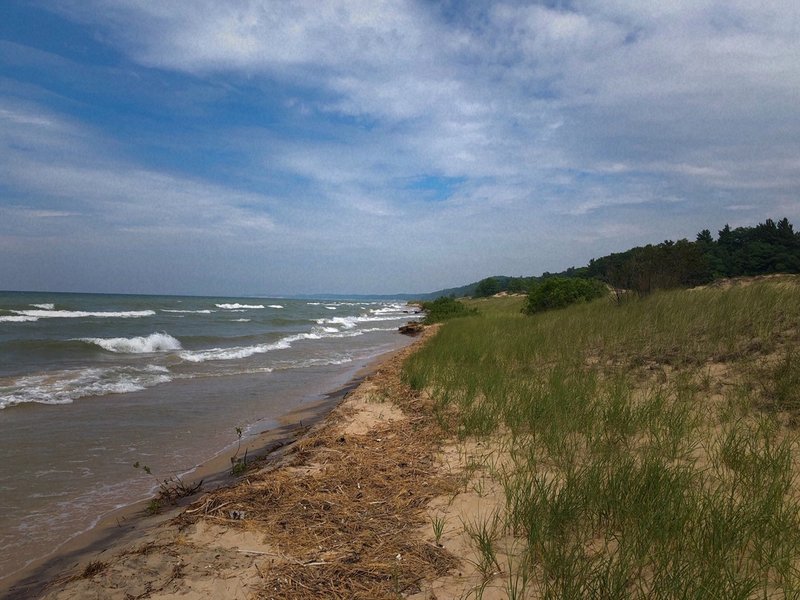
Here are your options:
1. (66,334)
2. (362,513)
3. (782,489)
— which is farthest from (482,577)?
(66,334)

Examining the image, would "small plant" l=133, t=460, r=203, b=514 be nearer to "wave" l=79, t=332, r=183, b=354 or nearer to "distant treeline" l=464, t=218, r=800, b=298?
"distant treeline" l=464, t=218, r=800, b=298

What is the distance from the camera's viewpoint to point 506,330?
14523mm

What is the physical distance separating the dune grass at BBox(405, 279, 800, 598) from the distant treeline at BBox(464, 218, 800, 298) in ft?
23.7

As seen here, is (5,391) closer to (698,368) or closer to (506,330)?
(506,330)

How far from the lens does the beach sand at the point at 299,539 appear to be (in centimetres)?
282

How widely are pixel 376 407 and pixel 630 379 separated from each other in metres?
4.04

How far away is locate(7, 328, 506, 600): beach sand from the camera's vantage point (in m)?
2.82

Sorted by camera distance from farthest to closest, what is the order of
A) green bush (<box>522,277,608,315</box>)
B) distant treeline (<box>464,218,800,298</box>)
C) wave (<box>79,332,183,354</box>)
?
green bush (<box>522,277,608,315</box>) < wave (<box>79,332,183,354</box>) < distant treeline (<box>464,218,800,298</box>)

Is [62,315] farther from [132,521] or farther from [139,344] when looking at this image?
[132,521]

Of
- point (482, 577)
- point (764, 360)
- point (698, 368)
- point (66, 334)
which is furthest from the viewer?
point (66, 334)

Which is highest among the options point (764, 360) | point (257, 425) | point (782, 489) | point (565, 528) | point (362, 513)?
point (764, 360)

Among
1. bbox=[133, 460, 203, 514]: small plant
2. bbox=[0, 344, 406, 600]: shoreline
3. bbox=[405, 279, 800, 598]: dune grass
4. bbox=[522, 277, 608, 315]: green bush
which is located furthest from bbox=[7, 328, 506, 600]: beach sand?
bbox=[522, 277, 608, 315]: green bush

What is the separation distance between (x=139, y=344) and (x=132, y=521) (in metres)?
18.5

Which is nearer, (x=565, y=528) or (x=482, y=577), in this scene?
(x=482, y=577)
